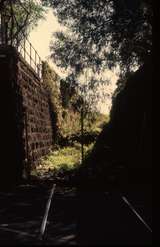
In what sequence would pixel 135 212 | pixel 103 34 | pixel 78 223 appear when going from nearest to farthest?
pixel 78 223 < pixel 135 212 < pixel 103 34

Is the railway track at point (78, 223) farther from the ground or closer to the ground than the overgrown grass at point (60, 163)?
closer to the ground

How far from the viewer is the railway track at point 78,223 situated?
A: 27.7 feet

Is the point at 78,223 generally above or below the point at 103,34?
below

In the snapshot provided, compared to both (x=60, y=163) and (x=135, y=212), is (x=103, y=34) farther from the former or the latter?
(x=135, y=212)

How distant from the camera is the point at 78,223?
32.7ft

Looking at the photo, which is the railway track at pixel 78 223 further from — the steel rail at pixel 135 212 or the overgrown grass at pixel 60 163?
the overgrown grass at pixel 60 163

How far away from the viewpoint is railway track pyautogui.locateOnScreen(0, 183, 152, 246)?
27.7 ft

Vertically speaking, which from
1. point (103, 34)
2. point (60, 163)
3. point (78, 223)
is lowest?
point (78, 223)

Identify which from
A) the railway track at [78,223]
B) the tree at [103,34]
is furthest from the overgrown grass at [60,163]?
the railway track at [78,223]

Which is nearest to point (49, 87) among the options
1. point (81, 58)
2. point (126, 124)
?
point (81, 58)

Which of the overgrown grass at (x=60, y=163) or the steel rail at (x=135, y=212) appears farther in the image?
the overgrown grass at (x=60, y=163)

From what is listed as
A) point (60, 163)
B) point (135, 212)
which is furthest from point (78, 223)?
point (60, 163)

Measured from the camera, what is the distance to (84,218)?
10562mm

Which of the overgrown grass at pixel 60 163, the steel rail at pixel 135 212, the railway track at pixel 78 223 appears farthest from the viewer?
the overgrown grass at pixel 60 163
